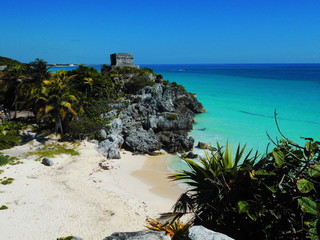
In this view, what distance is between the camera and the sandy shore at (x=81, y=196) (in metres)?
9.57

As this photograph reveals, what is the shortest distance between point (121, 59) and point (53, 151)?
92.2 feet

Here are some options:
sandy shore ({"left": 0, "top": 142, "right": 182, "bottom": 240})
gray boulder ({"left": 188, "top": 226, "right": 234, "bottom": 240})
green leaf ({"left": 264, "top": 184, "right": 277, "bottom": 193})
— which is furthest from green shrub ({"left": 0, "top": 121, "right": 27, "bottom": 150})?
green leaf ({"left": 264, "top": 184, "right": 277, "bottom": 193})

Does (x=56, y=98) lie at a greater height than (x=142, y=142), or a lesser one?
greater

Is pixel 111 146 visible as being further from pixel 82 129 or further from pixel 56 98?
pixel 56 98

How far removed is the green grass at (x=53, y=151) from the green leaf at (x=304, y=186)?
1561 centimetres

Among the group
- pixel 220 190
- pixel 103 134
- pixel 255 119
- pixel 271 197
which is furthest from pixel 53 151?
pixel 255 119

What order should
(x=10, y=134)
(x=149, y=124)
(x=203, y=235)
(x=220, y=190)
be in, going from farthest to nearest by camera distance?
(x=149, y=124) < (x=10, y=134) < (x=220, y=190) < (x=203, y=235)

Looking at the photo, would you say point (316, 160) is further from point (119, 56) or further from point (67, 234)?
point (119, 56)

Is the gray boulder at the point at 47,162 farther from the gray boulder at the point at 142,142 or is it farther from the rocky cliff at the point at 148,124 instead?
the gray boulder at the point at 142,142

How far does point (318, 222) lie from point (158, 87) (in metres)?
29.9

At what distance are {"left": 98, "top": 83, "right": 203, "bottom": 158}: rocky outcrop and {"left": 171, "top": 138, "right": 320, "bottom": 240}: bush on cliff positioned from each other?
13361 mm

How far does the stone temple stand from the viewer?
4166 centimetres

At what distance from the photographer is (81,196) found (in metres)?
12.1

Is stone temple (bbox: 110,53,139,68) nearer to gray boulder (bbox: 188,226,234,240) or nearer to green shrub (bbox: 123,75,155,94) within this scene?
green shrub (bbox: 123,75,155,94)
